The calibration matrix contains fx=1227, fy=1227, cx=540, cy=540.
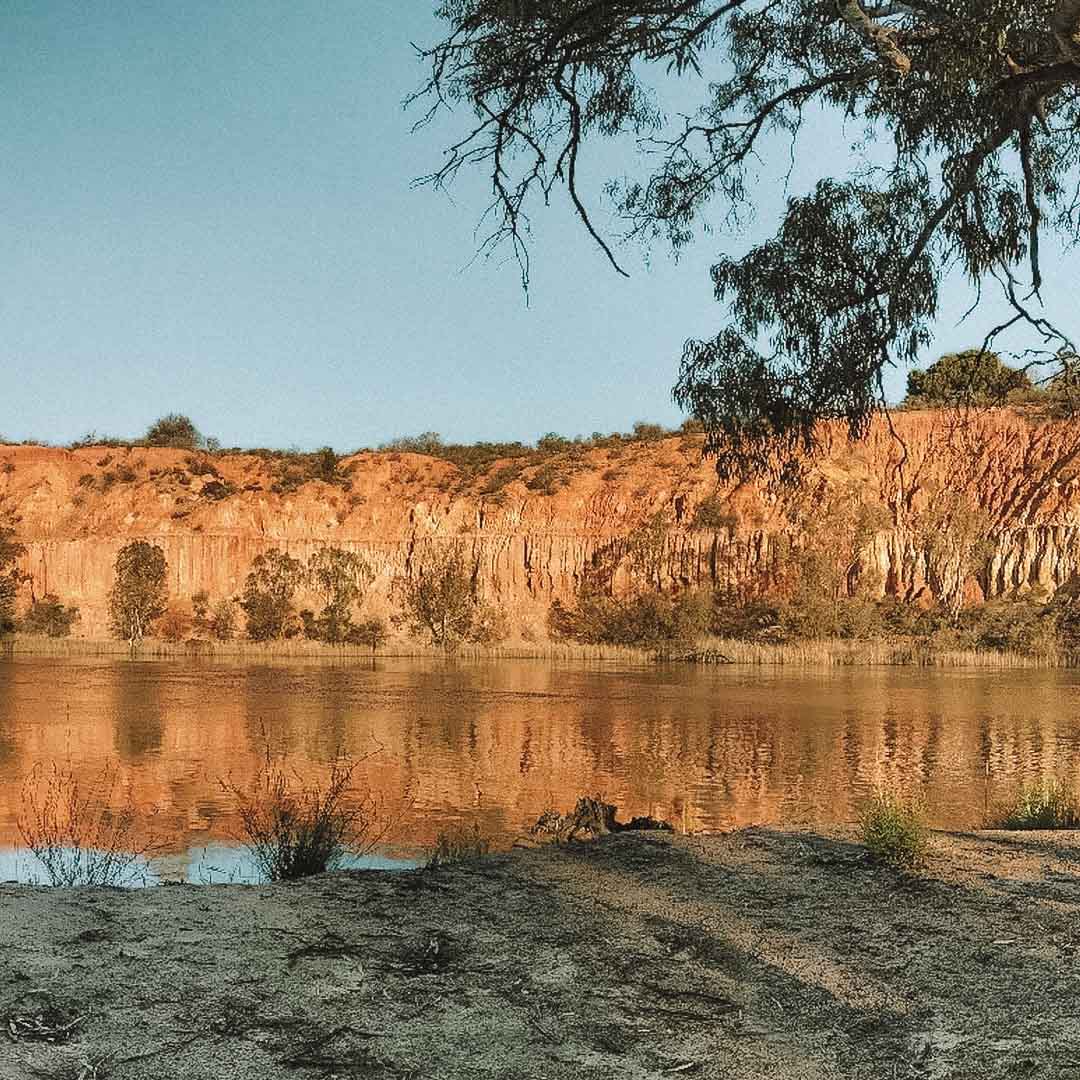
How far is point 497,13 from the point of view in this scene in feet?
20.5

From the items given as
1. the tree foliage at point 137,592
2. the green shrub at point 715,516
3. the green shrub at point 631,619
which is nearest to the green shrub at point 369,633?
the green shrub at point 631,619

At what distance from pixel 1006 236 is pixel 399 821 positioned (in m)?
6.53

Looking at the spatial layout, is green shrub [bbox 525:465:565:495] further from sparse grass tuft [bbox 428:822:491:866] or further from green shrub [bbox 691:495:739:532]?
sparse grass tuft [bbox 428:822:491:866]

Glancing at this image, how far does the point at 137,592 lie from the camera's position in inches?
1962

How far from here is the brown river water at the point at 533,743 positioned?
11117 millimetres

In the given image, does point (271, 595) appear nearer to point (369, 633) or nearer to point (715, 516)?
point (369, 633)

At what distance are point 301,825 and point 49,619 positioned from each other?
4716 cm

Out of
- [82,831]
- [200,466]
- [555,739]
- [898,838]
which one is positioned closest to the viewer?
[898,838]

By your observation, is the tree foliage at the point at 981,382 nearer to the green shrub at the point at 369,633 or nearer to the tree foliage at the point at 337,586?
the green shrub at the point at 369,633

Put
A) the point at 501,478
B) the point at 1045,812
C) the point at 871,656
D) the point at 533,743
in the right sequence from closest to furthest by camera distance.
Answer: the point at 1045,812 → the point at 533,743 → the point at 871,656 → the point at 501,478

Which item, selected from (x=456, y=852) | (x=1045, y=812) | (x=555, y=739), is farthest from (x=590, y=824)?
(x=555, y=739)

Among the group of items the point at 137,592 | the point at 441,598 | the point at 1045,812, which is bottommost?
the point at 1045,812

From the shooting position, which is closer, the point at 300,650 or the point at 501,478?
the point at 300,650

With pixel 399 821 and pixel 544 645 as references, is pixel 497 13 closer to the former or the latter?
pixel 399 821
